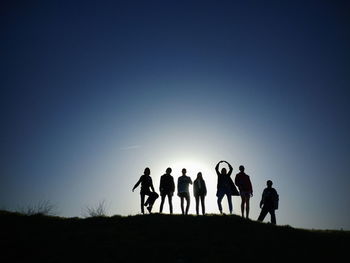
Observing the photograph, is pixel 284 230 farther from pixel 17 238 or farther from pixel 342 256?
pixel 17 238

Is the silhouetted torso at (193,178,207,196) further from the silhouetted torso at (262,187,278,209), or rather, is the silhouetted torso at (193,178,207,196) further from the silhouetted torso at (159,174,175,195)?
the silhouetted torso at (262,187,278,209)

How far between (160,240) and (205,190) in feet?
17.3

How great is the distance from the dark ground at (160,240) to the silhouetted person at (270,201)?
5.25 feet

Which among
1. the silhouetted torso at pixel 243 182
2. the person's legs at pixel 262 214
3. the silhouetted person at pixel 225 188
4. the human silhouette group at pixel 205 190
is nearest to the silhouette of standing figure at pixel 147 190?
the human silhouette group at pixel 205 190

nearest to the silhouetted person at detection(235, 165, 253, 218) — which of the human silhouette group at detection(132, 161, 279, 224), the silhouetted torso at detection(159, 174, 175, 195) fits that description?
the human silhouette group at detection(132, 161, 279, 224)

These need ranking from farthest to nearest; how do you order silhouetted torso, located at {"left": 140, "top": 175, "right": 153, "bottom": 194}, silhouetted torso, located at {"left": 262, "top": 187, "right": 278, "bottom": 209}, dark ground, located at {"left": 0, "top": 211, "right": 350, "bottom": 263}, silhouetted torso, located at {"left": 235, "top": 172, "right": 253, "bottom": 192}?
silhouetted torso, located at {"left": 140, "top": 175, "right": 153, "bottom": 194}, silhouetted torso, located at {"left": 262, "top": 187, "right": 278, "bottom": 209}, silhouetted torso, located at {"left": 235, "top": 172, "right": 253, "bottom": 192}, dark ground, located at {"left": 0, "top": 211, "right": 350, "bottom": 263}

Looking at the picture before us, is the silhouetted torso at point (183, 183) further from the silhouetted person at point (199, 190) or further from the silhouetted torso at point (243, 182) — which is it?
the silhouetted torso at point (243, 182)

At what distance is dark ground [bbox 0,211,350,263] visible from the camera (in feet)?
46.9

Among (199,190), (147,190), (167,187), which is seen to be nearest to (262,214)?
(199,190)

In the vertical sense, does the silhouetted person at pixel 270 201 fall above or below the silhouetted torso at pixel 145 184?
below

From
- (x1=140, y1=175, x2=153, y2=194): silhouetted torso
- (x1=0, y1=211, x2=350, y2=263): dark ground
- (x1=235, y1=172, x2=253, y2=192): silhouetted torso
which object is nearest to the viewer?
(x1=0, y1=211, x2=350, y2=263): dark ground

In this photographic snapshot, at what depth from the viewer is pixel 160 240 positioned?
1599cm

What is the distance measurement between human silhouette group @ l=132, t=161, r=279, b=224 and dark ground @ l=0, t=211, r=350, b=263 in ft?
4.71

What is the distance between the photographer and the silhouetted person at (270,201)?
66.6 feet
